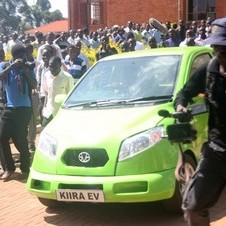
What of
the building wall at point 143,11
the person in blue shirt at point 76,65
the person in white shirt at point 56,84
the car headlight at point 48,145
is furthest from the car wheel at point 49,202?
the building wall at point 143,11

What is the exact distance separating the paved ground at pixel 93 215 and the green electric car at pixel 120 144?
0.52 ft

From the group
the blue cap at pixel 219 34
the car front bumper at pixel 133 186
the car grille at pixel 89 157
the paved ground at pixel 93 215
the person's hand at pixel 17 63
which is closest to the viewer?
the blue cap at pixel 219 34

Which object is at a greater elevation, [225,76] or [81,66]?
[225,76]

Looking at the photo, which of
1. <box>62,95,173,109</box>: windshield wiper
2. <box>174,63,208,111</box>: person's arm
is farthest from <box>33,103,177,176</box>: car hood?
<box>174,63,208,111</box>: person's arm

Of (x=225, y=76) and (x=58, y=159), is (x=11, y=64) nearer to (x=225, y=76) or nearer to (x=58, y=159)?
(x=58, y=159)

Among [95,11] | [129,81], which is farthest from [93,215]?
[95,11]

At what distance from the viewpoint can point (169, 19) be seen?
93.2ft

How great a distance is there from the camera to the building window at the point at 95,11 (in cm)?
3300

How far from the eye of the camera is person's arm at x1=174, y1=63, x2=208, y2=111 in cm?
371

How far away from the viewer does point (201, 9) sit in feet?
90.7

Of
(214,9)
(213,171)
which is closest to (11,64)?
(213,171)

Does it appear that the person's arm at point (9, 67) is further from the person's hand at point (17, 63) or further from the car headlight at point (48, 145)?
the car headlight at point (48, 145)

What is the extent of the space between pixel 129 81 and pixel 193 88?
88.2 inches

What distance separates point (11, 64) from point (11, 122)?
30.1 inches
